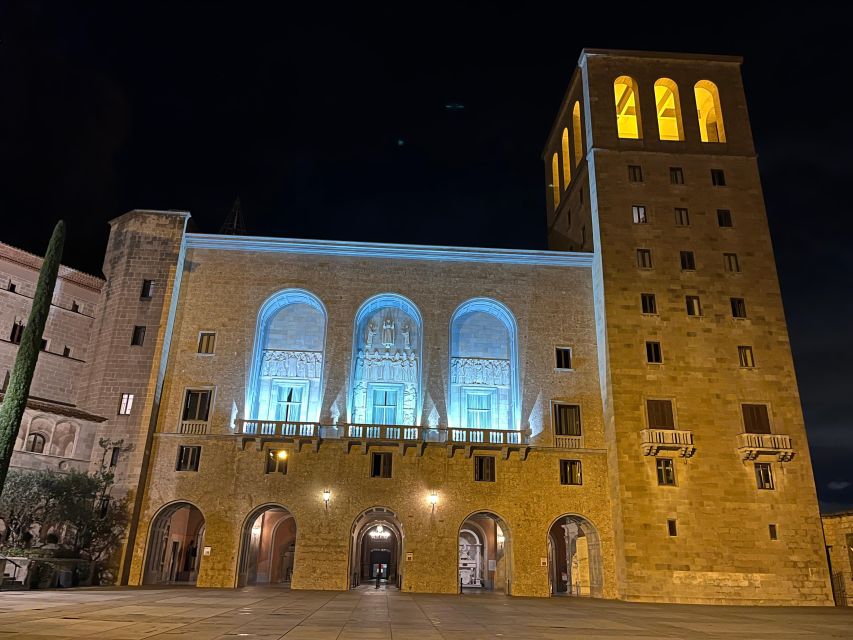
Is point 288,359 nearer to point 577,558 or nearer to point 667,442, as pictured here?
point 577,558

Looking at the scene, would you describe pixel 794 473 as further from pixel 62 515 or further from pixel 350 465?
pixel 62 515

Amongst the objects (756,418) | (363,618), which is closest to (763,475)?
(756,418)

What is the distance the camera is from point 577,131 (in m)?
43.2

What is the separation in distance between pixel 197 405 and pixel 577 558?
22.1 metres

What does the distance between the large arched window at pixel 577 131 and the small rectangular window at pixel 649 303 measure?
1109 cm

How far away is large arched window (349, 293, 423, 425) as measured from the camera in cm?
3422

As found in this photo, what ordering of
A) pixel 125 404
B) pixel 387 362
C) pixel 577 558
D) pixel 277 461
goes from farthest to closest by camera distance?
pixel 577 558 < pixel 387 362 < pixel 125 404 < pixel 277 461

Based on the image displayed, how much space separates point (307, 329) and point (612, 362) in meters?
16.3

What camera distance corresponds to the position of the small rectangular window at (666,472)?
3098 centimetres

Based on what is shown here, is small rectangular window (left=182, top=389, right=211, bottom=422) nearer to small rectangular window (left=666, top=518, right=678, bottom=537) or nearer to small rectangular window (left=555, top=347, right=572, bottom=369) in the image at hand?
small rectangular window (left=555, top=347, right=572, bottom=369)

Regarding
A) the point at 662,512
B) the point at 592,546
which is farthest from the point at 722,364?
the point at 592,546

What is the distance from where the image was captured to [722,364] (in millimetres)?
33250

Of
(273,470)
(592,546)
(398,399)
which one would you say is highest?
(398,399)

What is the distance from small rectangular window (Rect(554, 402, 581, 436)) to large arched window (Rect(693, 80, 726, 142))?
18924mm
